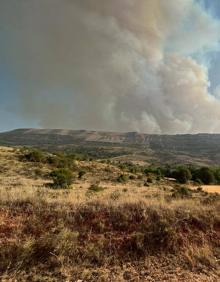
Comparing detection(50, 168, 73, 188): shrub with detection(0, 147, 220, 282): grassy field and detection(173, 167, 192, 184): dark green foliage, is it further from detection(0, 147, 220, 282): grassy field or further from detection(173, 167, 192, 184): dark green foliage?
detection(173, 167, 192, 184): dark green foliage

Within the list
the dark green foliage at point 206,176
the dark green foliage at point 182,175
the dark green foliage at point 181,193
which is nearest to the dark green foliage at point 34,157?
the dark green foliage at point 181,193

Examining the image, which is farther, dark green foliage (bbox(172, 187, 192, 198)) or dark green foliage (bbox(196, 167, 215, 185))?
dark green foliage (bbox(196, 167, 215, 185))

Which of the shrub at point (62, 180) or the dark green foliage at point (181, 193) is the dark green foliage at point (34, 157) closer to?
the shrub at point (62, 180)

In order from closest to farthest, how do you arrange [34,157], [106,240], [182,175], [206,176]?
[106,240] → [34,157] → [182,175] → [206,176]

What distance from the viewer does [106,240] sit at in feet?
26.4

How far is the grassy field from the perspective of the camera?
676cm

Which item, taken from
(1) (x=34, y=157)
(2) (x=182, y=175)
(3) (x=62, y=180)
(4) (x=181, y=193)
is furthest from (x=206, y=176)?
(4) (x=181, y=193)

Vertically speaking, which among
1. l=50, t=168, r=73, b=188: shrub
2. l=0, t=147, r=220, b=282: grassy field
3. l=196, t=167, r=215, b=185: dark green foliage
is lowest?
l=196, t=167, r=215, b=185: dark green foliage

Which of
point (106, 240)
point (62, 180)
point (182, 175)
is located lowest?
point (182, 175)

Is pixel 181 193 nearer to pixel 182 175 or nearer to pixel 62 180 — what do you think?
pixel 62 180

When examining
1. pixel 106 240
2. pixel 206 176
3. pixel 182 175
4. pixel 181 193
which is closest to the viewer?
pixel 106 240

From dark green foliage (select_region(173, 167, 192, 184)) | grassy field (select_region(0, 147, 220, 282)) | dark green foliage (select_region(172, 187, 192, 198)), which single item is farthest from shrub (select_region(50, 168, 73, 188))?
dark green foliage (select_region(173, 167, 192, 184))

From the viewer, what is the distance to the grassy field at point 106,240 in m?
6.76

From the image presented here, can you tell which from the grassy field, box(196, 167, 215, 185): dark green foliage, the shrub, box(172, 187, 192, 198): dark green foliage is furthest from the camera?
box(196, 167, 215, 185): dark green foliage
